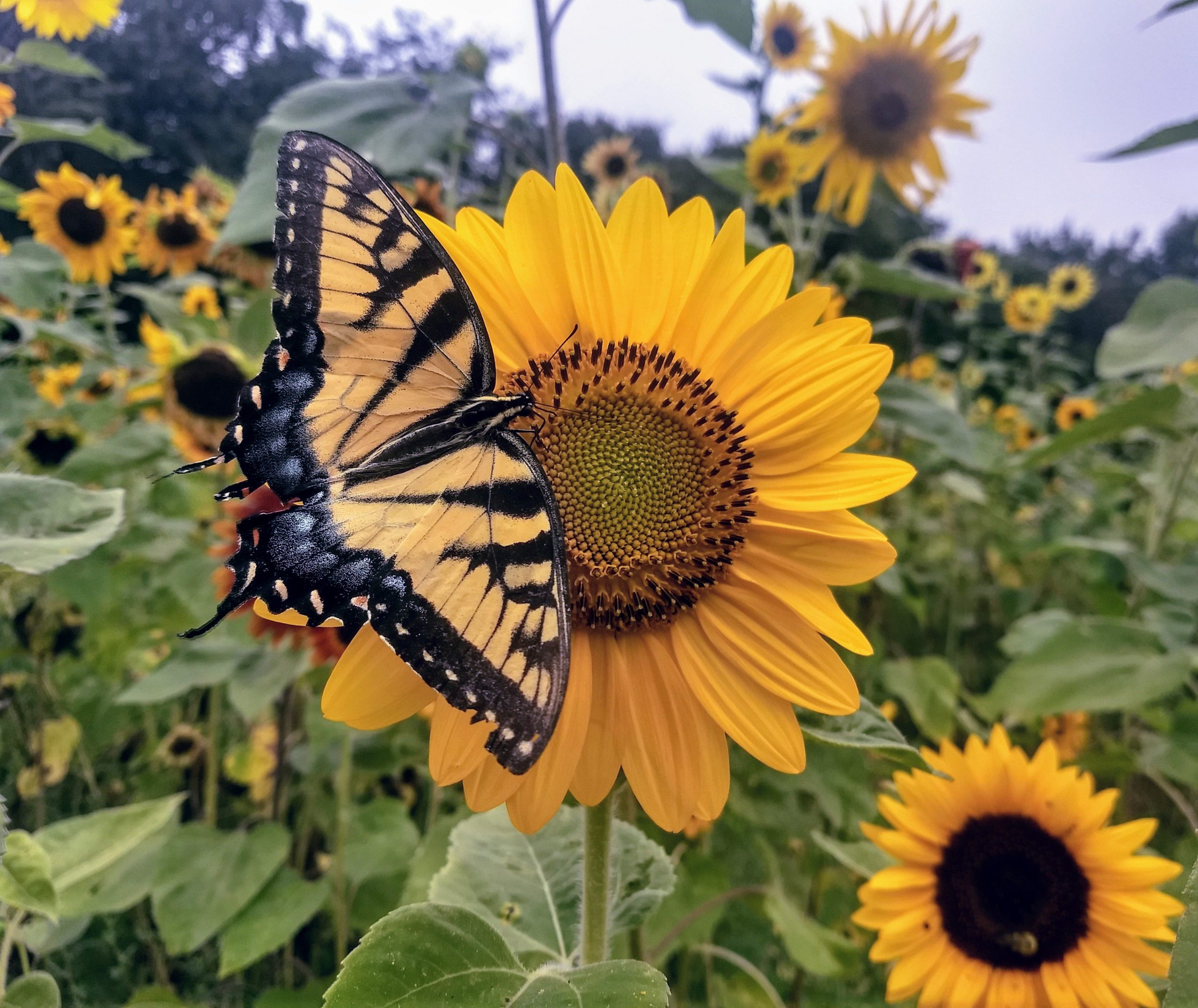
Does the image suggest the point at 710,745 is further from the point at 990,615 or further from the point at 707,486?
the point at 990,615

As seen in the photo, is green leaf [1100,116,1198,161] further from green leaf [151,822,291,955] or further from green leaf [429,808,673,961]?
green leaf [151,822,291,955]

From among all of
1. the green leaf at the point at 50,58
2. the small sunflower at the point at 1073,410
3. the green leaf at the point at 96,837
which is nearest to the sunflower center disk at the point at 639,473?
the green leaf at the point at 96,837

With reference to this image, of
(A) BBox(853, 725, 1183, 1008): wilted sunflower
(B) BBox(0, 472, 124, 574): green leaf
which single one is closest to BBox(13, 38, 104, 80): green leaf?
(B) BBox(0, 472, 124, 574): green leaf

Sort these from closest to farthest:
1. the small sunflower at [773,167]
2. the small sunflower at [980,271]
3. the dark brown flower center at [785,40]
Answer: the small sunflower at [773,167], the dark brown flower center at [785,40], the small sunflower at [980,271]

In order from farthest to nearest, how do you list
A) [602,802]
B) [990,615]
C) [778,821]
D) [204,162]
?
[990,615]
[204,162]
[778,821]
[602,802]

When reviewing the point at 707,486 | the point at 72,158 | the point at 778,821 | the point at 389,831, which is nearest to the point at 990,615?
the point at 778,821

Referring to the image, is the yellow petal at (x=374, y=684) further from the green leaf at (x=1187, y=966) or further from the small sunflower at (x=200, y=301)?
the small sunflower at (x=200, y=301)

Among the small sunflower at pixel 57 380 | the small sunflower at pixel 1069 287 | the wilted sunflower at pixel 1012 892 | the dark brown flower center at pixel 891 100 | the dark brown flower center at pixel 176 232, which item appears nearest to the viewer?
the wilted sunflower at pixel 1012 892
